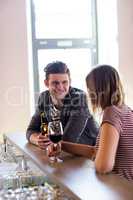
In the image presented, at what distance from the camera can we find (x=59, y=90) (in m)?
2.38

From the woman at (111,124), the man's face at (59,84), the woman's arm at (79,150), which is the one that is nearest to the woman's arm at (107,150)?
the woman at (111,124)

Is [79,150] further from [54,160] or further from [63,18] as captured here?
[63,18]

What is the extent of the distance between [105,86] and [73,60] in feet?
10.4

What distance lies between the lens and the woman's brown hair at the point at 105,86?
1.72 m

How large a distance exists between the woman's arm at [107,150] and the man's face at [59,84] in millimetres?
879

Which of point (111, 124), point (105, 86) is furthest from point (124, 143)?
point (105, 86)

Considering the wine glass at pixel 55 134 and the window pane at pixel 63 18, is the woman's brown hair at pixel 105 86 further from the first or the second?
the window pane at pixel 63 18

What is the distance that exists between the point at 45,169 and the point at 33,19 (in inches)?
130

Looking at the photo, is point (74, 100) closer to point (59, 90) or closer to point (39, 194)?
point (59, 90)

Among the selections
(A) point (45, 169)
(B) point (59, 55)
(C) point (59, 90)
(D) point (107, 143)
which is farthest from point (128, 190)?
(B) point (59, 55)

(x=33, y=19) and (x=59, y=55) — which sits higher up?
(x=33, y=19)

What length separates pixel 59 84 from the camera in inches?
93.2

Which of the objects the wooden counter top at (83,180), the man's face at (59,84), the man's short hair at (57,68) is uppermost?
the man's short hair at (57,68)

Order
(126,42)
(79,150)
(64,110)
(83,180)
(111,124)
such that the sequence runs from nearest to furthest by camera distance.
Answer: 1. (83,180)
2. (111,124)
3. (79,150)
4. (64,110)
5. (126,42)
